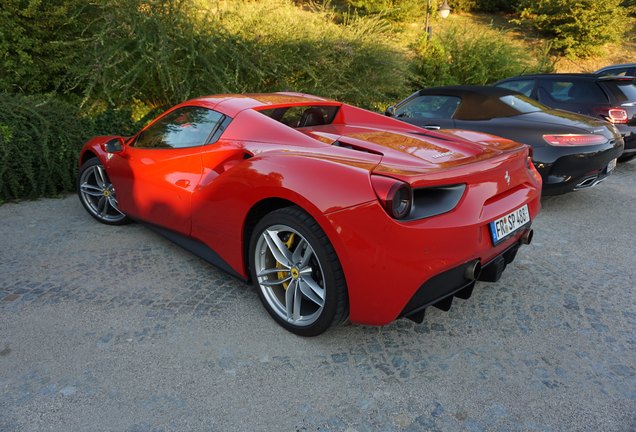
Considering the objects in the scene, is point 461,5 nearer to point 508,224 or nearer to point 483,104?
point 483,104

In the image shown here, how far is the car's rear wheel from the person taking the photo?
220cm

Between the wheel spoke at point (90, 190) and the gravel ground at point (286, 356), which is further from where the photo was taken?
the wheel spoke at point (90, 190)

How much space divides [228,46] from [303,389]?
23.3ft

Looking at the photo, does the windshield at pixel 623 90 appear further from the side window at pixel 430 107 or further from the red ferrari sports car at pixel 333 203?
the red ferrari sports car at pixel 333 203

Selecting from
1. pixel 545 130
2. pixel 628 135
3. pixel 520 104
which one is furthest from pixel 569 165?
pixel 628 135

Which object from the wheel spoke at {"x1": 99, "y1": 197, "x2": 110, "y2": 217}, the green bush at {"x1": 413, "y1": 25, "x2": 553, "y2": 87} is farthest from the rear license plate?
the green bush at {"x1": 413, "y1": 25, "x2": 553, "y2": 87}

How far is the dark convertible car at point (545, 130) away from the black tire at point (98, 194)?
312 centimetres

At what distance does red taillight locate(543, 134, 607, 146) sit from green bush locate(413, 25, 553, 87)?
850 cm

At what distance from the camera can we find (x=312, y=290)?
241 cm

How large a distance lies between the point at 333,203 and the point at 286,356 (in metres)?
0.90

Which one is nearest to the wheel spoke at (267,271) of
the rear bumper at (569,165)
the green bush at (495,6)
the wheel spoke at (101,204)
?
the wheel spoke at (101,204)

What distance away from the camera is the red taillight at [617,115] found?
19.6ft

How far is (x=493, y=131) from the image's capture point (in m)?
4.90

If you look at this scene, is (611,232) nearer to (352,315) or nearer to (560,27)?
(352,315)
